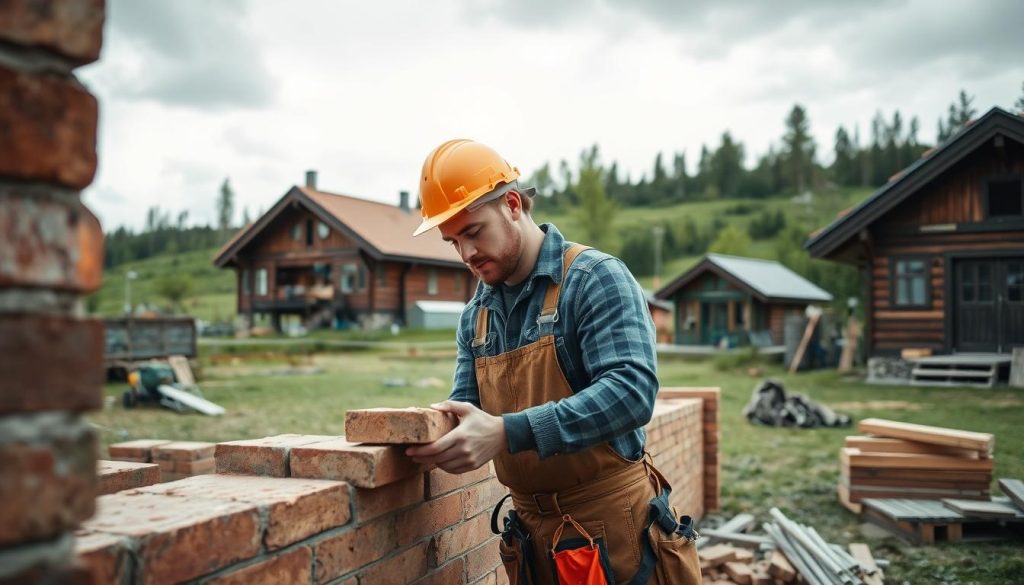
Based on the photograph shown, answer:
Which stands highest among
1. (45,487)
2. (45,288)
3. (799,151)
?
(799,151)

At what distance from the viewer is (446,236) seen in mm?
2359

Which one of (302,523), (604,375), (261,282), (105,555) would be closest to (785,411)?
(604,375)

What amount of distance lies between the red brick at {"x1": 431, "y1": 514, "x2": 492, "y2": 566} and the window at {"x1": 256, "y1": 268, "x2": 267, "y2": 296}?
114 ft

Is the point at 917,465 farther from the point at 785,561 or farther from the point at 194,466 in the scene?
the point at 194,466

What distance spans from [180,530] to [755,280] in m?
30.1

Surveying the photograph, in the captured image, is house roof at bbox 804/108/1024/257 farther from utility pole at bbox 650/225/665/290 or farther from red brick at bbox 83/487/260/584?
utility pole at bbox 650/225/665/290

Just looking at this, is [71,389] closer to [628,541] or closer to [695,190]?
[628,541]

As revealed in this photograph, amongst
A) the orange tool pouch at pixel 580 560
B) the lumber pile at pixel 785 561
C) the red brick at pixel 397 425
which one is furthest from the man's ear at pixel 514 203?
the lumber pile at pixel 785 561

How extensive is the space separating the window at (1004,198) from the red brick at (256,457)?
18.2 metres

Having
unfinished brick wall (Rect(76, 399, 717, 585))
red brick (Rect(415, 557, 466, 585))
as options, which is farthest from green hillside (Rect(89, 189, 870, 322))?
unfinished brick wall (Rect(76, 399, 717, 585))

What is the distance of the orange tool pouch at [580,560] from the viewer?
7.18 feet

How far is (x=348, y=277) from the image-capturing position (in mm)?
33812

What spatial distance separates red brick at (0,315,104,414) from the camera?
890 millimetres

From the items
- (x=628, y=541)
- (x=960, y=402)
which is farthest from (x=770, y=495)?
(x=960, y=402)
